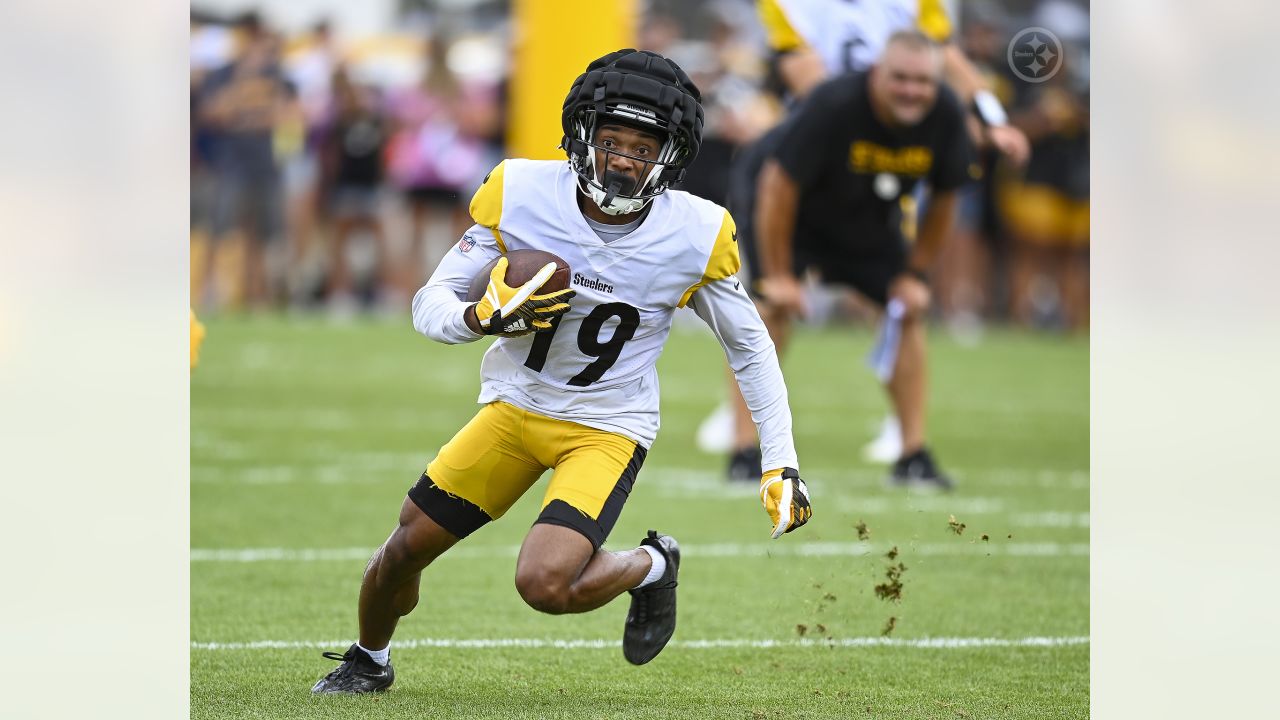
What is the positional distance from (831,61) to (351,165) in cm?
728

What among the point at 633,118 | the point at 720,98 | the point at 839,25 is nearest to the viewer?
the point at 633,118

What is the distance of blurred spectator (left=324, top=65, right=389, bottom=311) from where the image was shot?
15.1m

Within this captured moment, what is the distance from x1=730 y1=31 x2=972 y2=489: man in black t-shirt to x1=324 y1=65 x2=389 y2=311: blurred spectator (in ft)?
24.7

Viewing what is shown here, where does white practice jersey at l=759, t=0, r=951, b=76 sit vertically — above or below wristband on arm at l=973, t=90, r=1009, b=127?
above

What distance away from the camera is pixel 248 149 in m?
14.8

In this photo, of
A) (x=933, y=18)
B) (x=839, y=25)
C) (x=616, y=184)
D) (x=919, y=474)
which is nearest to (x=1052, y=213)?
(x=839, y=25)

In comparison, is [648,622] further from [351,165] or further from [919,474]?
[351,165]

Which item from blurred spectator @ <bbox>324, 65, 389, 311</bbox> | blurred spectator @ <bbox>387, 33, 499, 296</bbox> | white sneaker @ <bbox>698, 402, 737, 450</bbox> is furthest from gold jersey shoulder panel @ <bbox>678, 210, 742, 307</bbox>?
blurred spectator @ <bbox>324, 65, 389, 311</bbox>

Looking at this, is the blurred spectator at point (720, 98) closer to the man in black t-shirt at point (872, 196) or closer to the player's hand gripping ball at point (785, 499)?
the man in black t-shirt at point (872, 196)

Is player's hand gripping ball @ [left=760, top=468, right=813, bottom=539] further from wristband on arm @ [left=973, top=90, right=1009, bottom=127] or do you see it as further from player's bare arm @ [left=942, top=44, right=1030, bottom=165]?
wristband on arm @ [left=973, top=90, right=1009, bottom=127]
